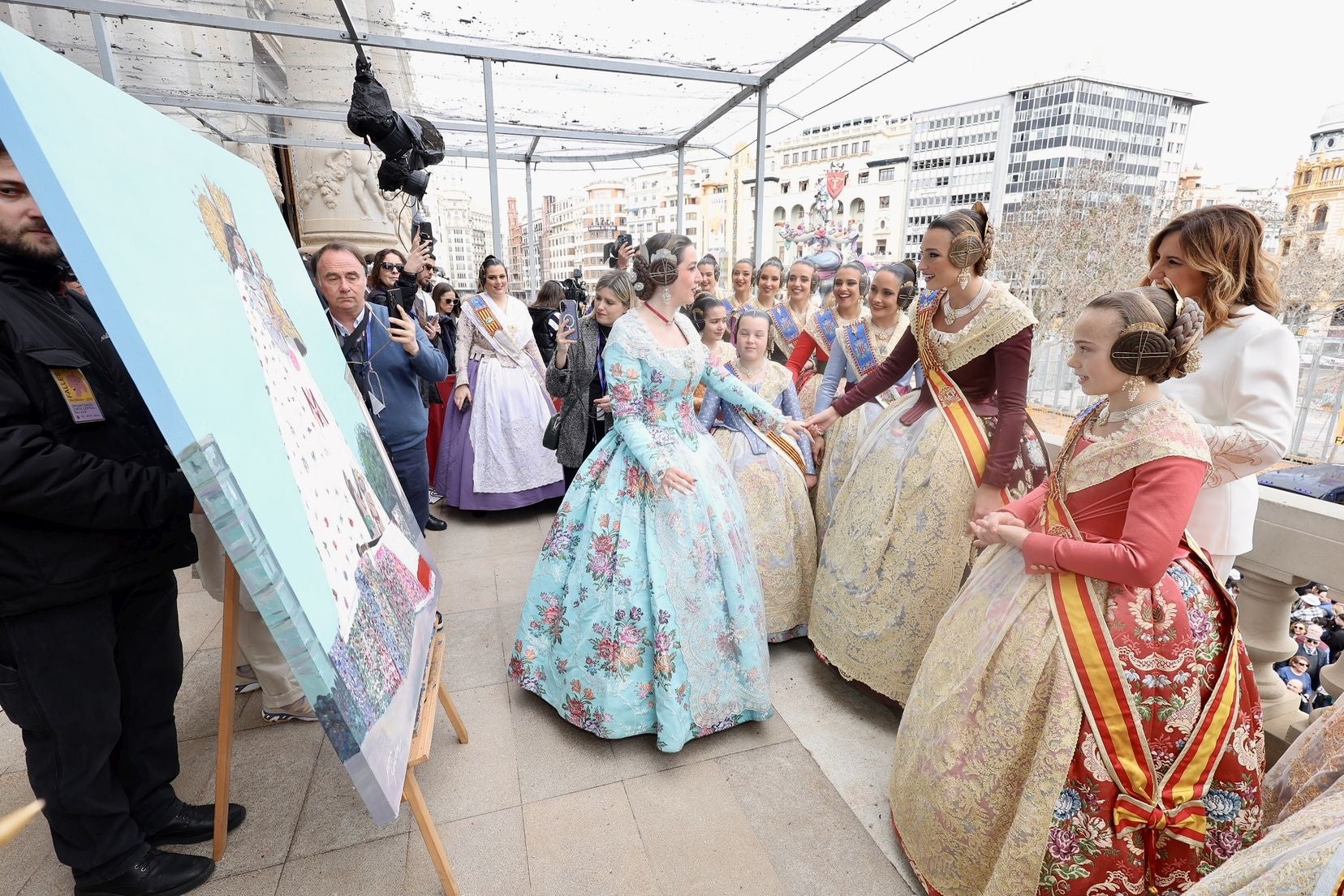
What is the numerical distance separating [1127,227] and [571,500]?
67.7ft

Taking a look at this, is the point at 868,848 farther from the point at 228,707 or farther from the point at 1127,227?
the point at 1127,227

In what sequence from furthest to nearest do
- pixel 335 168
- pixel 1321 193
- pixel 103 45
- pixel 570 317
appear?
pixel 1321 193 → pixel 335 168 → pixel 103 45 → pixel 570 317

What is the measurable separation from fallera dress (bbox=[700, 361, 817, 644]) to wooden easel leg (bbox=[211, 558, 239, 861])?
2.03 meters

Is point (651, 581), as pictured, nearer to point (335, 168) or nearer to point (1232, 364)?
point (1232, 364)

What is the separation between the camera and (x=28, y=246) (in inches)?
56.7

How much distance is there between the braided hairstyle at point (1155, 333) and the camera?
56.4 inches

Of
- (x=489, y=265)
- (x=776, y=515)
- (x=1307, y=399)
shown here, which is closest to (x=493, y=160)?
(x=489, y=265)

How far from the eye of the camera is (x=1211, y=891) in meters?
0.89

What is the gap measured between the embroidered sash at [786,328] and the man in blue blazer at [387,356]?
244 cm

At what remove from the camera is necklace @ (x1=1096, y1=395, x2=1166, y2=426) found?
1524 mm

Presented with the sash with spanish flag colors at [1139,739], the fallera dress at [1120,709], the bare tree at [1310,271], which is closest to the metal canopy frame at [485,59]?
the fallera dress at [1120,709]

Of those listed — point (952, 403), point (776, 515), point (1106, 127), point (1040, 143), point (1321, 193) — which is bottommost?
point (776, 515)

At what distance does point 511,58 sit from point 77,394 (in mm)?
3940

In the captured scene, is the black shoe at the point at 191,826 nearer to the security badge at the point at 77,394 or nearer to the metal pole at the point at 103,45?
the security badge at the point at 77,394
